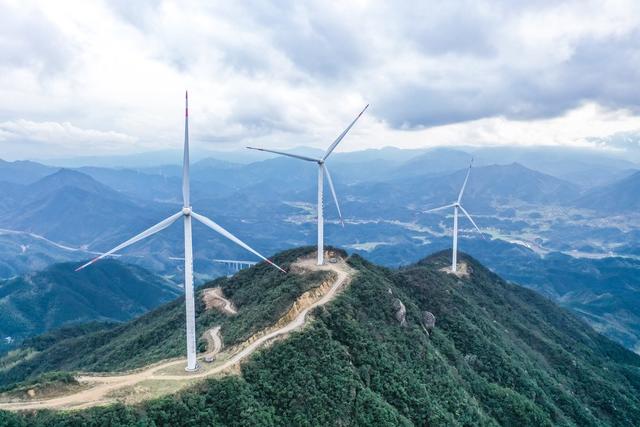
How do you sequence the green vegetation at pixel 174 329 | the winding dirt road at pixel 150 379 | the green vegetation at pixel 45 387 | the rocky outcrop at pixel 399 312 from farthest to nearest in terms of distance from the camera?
the rocky outcrop at pixel 399 312, the green vegetation at pixel 174 329, the green vegetation at pixel 45 387, the winding dirt road at pixel 150 379

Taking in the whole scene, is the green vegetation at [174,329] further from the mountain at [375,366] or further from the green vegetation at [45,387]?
the green vegetation at [45,387]

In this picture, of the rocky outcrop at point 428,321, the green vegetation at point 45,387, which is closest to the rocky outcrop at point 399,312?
the rocky outcrop at point 428,321

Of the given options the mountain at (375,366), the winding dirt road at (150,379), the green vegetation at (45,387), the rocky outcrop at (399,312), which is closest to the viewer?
the winding dirt road at (150,379)

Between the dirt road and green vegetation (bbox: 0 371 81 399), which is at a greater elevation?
green vegetation (bbox: 0 371 81 399)

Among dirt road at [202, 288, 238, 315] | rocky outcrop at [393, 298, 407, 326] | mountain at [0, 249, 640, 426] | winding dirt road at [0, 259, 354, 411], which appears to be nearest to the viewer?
winding dirt road at [0, 259, 354, 411]

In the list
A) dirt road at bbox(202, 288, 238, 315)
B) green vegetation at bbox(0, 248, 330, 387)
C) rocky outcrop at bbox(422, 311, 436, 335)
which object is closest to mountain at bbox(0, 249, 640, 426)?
rocky outcrop at bbox(422, 311, 436, 335)

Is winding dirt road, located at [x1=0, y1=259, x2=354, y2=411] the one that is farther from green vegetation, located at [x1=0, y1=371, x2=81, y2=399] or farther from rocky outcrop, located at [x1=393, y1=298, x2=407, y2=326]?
rocky outcrop, located at [x1=393, y1=298, x2=407, y2=326]

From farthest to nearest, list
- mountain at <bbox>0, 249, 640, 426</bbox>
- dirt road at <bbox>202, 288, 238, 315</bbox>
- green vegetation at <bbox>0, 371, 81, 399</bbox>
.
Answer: dirt road at <bbox>202, 288, 238, 315</bbox> → mountain at <bbox>0, 249, 640, 426</bbox> → green vegetation at <bbox>0, 371, 81, 399</bbox>

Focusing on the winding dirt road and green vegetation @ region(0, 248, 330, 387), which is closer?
the winding dirt road
